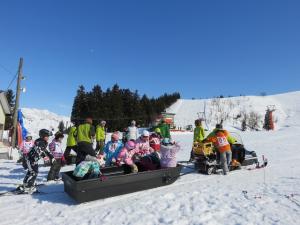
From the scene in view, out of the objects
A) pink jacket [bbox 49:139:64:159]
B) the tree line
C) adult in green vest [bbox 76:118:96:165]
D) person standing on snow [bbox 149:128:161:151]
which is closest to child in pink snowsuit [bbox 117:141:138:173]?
adult in green vest [bbox 76:118:96:165]

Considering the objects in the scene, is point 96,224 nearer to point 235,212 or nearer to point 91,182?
point 91,182

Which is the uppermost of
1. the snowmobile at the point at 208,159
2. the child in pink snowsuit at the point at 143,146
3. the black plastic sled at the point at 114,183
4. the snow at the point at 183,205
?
the child in pink snowsuit at the point at 143,146

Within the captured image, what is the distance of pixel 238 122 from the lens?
88250 mm

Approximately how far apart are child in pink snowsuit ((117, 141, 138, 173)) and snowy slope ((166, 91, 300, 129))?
244 ft

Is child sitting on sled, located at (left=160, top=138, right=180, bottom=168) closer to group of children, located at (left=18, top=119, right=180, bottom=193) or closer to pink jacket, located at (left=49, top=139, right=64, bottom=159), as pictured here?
group of children, located at (left=18, top=119, right=180, bottom=193)

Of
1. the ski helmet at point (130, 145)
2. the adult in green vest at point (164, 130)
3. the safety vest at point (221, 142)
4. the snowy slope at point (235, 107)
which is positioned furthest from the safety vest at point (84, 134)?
the snowy slope at point (235, 107)

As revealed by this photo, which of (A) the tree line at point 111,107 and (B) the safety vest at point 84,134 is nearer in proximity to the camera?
(B) the safety vest at point 84,134

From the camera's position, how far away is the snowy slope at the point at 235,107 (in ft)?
295

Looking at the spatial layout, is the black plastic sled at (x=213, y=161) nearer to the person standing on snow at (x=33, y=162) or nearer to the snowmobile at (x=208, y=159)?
the snowmobile at (x=208, y=159)

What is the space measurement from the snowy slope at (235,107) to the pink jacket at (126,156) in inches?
2929

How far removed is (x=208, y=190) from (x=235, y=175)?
7.53 ft

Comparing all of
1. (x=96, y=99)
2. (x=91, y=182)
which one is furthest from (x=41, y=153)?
(x=96, y=99)

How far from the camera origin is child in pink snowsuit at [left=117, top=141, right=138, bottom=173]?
7770 millimetres

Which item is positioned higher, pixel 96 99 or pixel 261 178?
pixel 96 99
